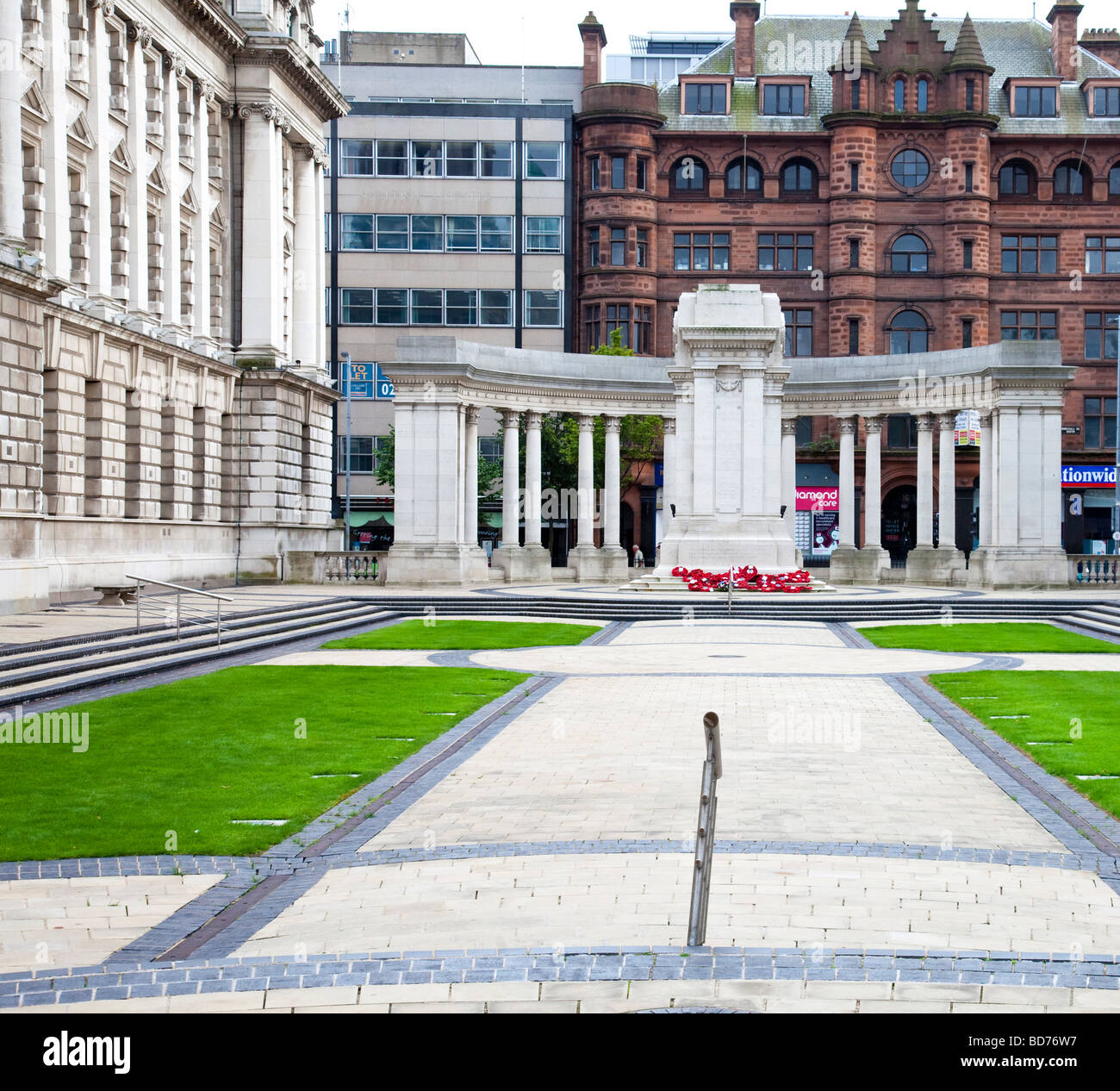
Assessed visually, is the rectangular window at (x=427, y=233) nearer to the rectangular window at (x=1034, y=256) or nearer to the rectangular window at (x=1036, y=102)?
the rectangular window at (x=1034, y=256)

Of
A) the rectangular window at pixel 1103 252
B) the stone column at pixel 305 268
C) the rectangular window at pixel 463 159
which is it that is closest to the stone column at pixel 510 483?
the stone column at pixel 305 268

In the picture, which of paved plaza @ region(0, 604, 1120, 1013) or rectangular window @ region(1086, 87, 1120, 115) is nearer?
paved plaza @ region(0, 604, 1120, 1013)

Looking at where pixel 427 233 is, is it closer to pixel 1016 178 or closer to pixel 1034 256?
pixel 1016 178

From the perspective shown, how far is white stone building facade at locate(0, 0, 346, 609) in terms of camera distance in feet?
127

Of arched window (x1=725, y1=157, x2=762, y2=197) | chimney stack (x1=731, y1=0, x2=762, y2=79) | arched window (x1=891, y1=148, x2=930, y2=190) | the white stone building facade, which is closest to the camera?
the white stone building facade

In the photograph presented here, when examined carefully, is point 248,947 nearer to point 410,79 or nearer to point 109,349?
point 109,349

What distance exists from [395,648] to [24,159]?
2189 cm

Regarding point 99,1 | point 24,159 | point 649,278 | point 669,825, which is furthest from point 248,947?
point 649,278

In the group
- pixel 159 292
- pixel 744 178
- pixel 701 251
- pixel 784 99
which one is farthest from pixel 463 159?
pixel 159 292

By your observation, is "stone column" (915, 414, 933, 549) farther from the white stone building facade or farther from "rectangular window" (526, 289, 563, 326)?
"rectangular window" (526, 289, 563, 326)

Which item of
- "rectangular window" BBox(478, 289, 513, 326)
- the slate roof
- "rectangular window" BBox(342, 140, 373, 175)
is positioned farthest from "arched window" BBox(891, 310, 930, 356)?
"rectangular window" BBox(342, 140, 373, 175)

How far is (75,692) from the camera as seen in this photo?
2281cm

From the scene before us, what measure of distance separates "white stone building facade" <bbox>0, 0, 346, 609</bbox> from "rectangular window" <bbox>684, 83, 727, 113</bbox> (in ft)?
92.0

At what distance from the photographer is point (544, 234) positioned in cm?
9006
